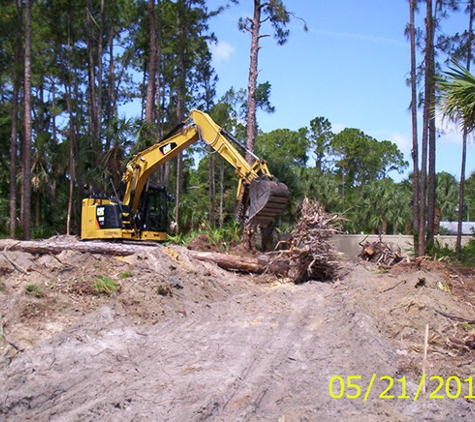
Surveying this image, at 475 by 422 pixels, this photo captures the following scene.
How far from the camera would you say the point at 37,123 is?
→ 1655 inches

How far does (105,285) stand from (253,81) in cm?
1327

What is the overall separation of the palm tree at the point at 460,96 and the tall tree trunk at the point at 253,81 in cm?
973

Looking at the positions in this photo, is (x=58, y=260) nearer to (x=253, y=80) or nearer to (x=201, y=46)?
(x=253, y=80)

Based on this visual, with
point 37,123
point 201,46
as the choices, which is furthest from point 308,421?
point 37,123

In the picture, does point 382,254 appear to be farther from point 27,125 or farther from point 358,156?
point 358,156

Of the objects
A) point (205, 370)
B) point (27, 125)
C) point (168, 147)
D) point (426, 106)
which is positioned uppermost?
point (426, 106)

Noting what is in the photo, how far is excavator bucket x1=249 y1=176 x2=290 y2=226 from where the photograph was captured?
1282 centimetres

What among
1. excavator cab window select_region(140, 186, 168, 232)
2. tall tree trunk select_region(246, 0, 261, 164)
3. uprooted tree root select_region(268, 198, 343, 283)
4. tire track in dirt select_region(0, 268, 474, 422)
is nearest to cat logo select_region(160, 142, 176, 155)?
excavator cab window select_region(140, 186, 168, 232)

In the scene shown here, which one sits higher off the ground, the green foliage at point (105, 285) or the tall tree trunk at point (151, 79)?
the tall tree trunk at point (151, 79)

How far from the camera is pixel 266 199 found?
12.8 metres

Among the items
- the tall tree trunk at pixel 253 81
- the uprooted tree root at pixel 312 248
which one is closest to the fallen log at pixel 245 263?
the uprooted tree root at pixel 312 248

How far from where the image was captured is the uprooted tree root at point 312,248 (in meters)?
13.8

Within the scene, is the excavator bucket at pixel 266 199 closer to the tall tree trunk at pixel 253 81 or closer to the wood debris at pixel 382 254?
the wood debris at pixel 382 254

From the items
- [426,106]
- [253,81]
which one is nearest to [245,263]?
[253,81]
